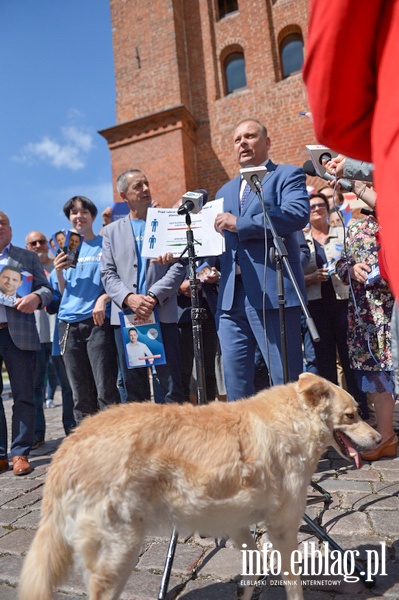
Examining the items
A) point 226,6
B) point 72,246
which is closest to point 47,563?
point 72,246

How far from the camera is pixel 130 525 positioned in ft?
5.42

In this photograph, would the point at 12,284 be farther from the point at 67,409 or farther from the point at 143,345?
the point at 67,409

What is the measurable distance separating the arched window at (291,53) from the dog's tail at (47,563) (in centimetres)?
1321

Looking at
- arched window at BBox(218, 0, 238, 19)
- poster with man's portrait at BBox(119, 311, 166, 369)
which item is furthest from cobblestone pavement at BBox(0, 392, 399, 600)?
arched window at BBox(218, 0, 238, 19)

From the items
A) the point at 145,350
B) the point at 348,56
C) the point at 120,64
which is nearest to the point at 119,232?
the point at 145,350

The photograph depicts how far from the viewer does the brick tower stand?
479 inches

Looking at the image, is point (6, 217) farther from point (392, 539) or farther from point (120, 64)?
point (120, 64)

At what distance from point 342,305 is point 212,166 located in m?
8.49

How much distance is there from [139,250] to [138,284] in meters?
0.34

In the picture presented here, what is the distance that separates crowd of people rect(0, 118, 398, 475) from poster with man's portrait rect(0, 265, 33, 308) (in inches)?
0.6

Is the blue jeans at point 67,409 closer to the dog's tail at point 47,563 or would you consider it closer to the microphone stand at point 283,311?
the microphone stand at point 283,311

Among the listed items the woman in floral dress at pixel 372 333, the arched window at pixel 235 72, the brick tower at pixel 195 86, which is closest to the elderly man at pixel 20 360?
the woman in floral dress at pixel 372 333

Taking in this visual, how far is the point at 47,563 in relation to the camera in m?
1.67

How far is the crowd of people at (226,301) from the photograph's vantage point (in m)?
3.28
